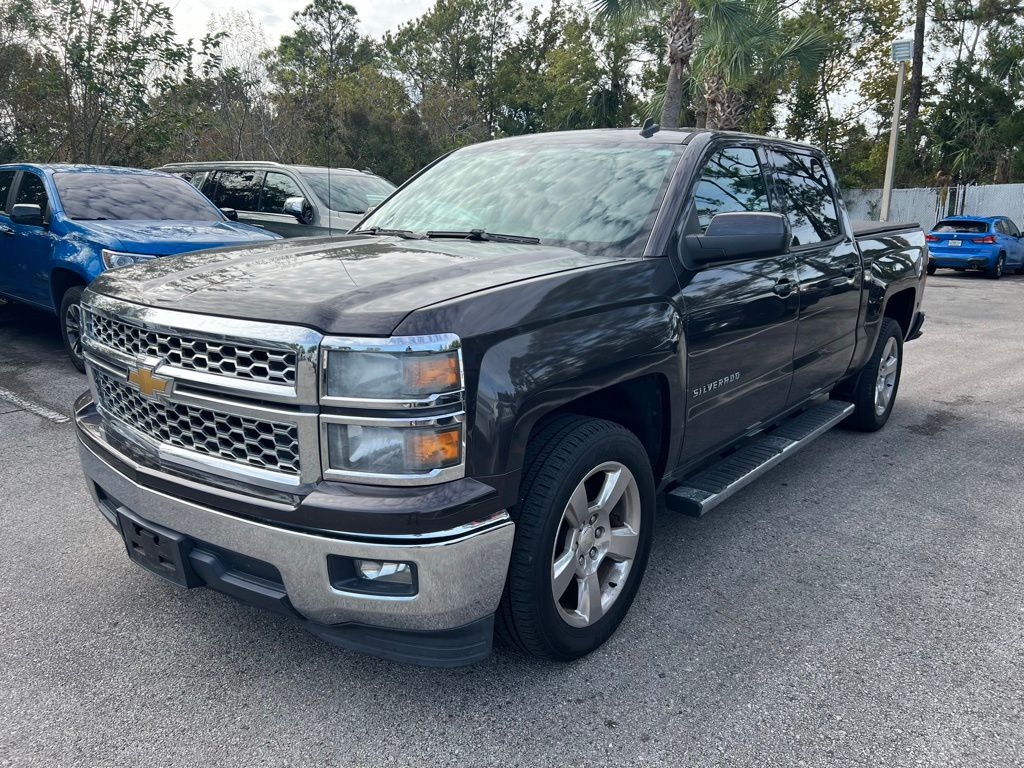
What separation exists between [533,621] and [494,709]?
1.06 ft

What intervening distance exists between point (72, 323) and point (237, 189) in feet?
13.7

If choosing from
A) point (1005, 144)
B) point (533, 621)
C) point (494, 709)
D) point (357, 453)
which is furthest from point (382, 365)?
point (1005, 144)

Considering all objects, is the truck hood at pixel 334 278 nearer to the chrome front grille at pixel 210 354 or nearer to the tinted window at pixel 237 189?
the chrome front grille at pixel 210 354

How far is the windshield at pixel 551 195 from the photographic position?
3254 millimetres

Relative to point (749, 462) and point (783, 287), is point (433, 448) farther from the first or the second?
point (783, 287)

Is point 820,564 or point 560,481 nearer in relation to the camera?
point 560,481

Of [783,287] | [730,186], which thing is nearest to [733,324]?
[783,287]

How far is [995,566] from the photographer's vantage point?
11.9 feet

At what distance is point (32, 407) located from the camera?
5.82 meters

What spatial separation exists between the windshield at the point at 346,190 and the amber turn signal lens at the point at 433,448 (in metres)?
7.50

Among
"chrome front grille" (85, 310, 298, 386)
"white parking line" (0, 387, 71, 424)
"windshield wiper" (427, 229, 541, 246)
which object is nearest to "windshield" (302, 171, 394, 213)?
"white parking line" (0, 387, 71, 424)

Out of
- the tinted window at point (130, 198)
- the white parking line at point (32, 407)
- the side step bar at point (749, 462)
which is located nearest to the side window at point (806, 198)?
the side step bar at point (749, 462)

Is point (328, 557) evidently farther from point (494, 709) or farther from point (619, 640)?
point (619, 640)

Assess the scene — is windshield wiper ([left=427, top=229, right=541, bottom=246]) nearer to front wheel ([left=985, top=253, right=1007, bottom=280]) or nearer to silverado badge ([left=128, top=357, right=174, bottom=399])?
silverado badge ([left=128, top=357, right=174, bottom=399])
